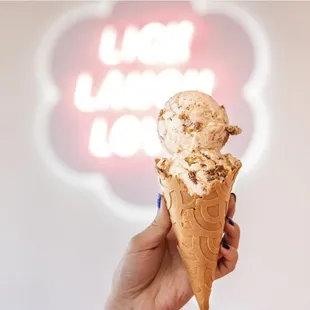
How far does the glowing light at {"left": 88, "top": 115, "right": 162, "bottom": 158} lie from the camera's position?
206cm

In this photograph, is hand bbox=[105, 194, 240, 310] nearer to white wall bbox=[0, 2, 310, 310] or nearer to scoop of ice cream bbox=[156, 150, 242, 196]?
scoop of ice cream bbox=[156, 150, 242, 196]

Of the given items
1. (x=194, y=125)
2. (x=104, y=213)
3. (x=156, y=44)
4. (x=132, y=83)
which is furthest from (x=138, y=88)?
(x=194, y=125)

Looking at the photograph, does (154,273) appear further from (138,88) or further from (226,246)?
(138,88)

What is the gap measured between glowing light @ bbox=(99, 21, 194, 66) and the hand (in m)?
1.05

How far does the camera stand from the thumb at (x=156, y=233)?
1.13 m

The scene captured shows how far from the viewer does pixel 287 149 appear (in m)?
2.03

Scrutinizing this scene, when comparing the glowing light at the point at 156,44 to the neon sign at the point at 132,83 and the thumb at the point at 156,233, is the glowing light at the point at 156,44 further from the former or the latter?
the thumb at the point at 156,233

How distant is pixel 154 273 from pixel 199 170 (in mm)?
358

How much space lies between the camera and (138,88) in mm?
2088

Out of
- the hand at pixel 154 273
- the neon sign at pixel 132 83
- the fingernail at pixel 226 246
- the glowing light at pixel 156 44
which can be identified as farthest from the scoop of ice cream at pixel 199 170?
the glowing light at pixel 156 44

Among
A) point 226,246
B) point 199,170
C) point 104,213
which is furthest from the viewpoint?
point 104,213

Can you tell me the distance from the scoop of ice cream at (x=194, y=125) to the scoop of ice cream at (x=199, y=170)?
2 cm

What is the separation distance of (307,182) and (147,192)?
72cm

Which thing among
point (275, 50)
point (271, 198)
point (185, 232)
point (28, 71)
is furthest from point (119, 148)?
point (185, 232)
